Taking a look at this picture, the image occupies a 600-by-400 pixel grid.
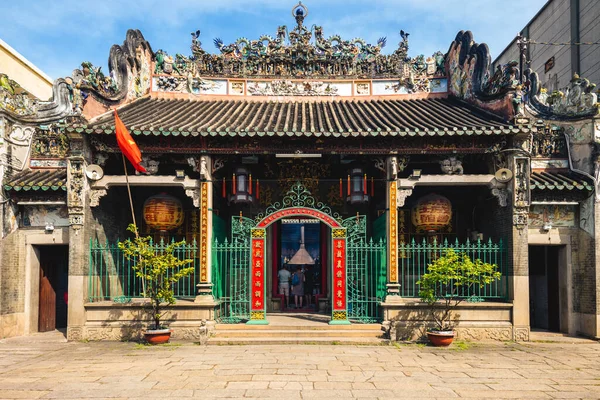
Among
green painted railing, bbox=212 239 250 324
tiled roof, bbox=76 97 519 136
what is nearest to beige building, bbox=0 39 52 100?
tiled roof, bbox=76 97 519 136

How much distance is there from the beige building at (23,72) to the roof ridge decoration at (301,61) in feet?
19.7

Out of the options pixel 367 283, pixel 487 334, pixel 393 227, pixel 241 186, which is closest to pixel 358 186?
pixel 393 227

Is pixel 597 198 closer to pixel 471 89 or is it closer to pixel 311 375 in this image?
pixel 471 89

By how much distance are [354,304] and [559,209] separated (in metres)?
5.20

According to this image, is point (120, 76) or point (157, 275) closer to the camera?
point (157, 275)

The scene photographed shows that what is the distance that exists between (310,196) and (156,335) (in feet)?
14.6

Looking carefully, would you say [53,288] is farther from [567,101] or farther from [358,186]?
[567,101]

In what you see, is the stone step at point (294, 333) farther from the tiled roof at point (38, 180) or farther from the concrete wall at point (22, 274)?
the tiled roof at point (38, 180)

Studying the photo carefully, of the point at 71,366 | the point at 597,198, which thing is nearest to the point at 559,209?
the point at 597,198

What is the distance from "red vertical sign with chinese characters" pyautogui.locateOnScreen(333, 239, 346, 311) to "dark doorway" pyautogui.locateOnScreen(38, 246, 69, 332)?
6.63m

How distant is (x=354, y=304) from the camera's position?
1180 cm

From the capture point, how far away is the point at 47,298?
11.6 metres

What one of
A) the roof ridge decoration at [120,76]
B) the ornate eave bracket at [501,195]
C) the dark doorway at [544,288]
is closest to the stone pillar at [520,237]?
the ornate eave bracket at [501,195]

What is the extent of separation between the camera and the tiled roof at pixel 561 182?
10.5 metres
